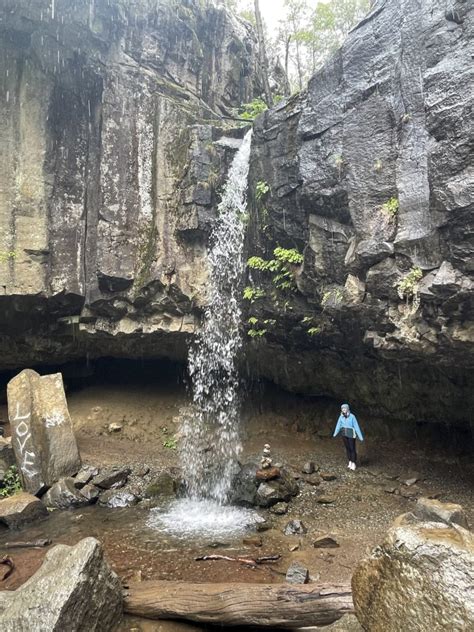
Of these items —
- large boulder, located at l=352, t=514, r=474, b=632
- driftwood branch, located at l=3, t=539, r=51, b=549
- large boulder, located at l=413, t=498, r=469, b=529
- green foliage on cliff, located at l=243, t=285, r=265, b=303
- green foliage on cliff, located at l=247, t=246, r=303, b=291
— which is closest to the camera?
large boulder, located at l=352, t=514, r=474, b=632

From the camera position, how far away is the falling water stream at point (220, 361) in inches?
509

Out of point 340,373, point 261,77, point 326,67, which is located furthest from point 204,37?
point 340,373

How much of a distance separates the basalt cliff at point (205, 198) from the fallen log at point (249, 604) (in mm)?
5341

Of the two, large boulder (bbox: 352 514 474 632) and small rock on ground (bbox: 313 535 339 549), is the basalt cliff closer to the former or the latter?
small rock on ground (bbox: 313 535 339 549)

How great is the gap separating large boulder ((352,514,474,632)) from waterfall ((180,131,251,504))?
8762 mm

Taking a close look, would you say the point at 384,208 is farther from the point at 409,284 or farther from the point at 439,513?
the point at 439,513

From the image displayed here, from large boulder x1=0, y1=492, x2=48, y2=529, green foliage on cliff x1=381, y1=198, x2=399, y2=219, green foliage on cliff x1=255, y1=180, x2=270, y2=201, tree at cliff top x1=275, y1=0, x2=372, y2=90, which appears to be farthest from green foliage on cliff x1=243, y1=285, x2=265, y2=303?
tree at cliff top x1=275, y1=0, x2=372, y2=90

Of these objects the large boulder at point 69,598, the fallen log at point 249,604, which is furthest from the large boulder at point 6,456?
the fallen log at point 249,604

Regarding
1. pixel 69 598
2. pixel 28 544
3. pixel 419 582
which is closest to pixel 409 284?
pixel 419 582

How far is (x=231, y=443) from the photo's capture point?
539 inches

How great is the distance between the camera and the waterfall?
43.8 feet

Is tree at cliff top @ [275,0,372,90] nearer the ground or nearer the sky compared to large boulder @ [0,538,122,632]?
nearer the sky

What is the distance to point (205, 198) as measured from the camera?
1338cm

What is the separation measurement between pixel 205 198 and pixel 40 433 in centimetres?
811
